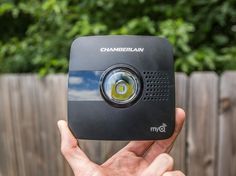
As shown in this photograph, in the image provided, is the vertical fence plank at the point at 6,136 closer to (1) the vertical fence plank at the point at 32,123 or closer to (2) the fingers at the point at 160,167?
(1) the vertical fence plank at the point at 32,123

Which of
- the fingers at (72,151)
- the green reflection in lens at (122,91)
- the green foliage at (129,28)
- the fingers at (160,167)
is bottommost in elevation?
the fingers at (160,167)

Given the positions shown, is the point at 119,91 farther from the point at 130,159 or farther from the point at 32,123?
the point at 32,123

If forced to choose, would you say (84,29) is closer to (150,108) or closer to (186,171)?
(186,171)

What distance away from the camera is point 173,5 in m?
2.17

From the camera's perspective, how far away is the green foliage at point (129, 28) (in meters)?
1.95

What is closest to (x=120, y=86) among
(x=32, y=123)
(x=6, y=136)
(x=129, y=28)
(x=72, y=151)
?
(x=72, y=151)

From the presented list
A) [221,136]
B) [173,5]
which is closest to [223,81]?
[221,136]

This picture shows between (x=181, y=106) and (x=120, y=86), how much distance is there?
922 millimetres

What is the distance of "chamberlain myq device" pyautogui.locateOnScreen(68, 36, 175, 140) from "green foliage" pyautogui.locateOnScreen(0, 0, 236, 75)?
3.17 ft

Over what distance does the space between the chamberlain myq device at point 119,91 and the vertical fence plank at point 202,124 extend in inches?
34.5

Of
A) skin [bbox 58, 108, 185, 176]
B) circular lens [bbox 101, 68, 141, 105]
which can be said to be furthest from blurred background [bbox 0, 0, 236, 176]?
circular lens [bbox 101, 68, 141, 105]

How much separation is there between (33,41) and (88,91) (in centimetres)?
155

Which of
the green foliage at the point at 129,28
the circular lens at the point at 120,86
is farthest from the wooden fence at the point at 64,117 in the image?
the circular lens at the point at 120,86

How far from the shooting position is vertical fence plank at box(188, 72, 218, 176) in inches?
70.0
